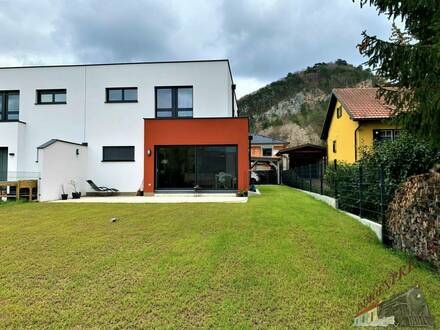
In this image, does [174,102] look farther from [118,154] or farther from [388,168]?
[388,168]

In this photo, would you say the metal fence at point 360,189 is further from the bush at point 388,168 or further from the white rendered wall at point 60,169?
the white rendered wall at point 60,169

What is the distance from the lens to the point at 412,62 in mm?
4309

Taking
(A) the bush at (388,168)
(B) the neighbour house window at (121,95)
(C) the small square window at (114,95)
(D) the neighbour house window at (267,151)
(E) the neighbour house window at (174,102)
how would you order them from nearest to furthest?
(A) the bush at (388,168) → (E) the neighbour house window at (174,102) → (B) the neighbour house window at (121,95) → (C) the small square window at (114,95) → (D) the neighbour house window at (267,151)

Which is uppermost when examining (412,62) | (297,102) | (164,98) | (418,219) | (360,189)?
(297,102)

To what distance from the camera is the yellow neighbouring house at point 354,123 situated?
16391mm

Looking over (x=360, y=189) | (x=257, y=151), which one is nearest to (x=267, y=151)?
(x=257, y=151)

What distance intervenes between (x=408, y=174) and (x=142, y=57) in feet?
52.7

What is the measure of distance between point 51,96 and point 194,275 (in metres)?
16.2

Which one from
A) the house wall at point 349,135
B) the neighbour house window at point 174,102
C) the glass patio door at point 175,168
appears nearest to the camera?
the glass patio door at point 175,168

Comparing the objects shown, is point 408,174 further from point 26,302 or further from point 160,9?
point 160,9

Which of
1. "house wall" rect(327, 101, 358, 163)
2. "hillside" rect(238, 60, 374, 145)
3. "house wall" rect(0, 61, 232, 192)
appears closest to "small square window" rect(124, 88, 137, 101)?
"house wall" rect(0, 61, 232, 192)

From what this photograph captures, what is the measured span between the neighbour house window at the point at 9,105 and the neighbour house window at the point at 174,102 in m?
7.52

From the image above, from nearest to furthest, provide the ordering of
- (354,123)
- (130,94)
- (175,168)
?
(175,168)
(130,94)
(354,123)

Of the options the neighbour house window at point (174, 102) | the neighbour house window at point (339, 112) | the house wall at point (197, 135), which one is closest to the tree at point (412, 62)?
the house wall at point (197, 135)
